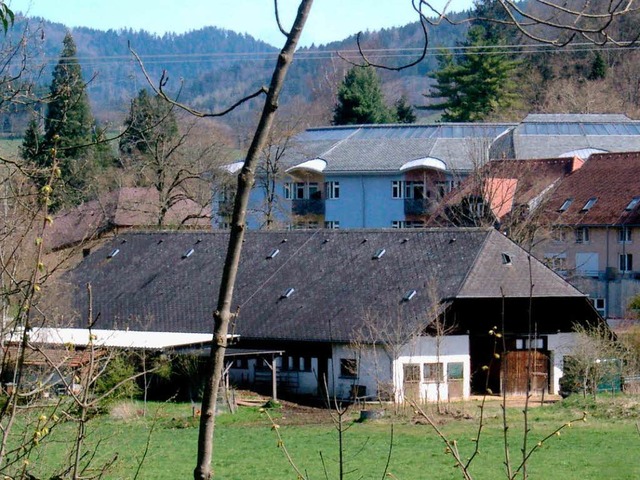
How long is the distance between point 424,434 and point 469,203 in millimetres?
18426

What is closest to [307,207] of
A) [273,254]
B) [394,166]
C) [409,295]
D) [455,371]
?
[394,166]

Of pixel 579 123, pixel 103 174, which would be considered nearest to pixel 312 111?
pixel 579 123

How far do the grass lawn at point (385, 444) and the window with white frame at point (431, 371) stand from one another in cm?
115

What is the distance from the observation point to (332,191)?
57156 mm

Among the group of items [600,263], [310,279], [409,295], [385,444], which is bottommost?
[385,444]

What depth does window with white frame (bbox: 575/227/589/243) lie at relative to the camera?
45.8m

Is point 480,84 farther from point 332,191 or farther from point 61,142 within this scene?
point 61,142

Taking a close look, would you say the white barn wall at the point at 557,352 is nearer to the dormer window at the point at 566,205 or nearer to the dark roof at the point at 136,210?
the dormer window at the point at 566,205

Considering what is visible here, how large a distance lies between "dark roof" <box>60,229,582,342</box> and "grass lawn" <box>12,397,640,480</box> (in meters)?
3.92

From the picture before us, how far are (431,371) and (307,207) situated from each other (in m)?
24.7

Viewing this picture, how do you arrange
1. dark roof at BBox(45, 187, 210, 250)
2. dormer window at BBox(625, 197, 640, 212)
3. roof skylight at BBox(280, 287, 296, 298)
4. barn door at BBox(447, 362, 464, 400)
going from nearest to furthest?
barn door at BBox(447, 362, 464, 400) → roof skylight at BBox(280, 287, 296, 298) → dormer window at BBox(625, 197, 640, 212) → dark roof at BBox(45, 187, 210, 250)

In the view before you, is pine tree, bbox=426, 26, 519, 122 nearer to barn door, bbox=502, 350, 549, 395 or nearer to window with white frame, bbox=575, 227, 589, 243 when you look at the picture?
window with white frame, bbox=575, 227, 589, 243

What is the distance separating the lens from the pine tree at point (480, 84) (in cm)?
6975

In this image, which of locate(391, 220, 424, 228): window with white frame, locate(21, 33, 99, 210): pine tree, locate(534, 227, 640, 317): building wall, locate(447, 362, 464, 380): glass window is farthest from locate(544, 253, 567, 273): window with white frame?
locate(21, 33, 99, 210): pine tree
